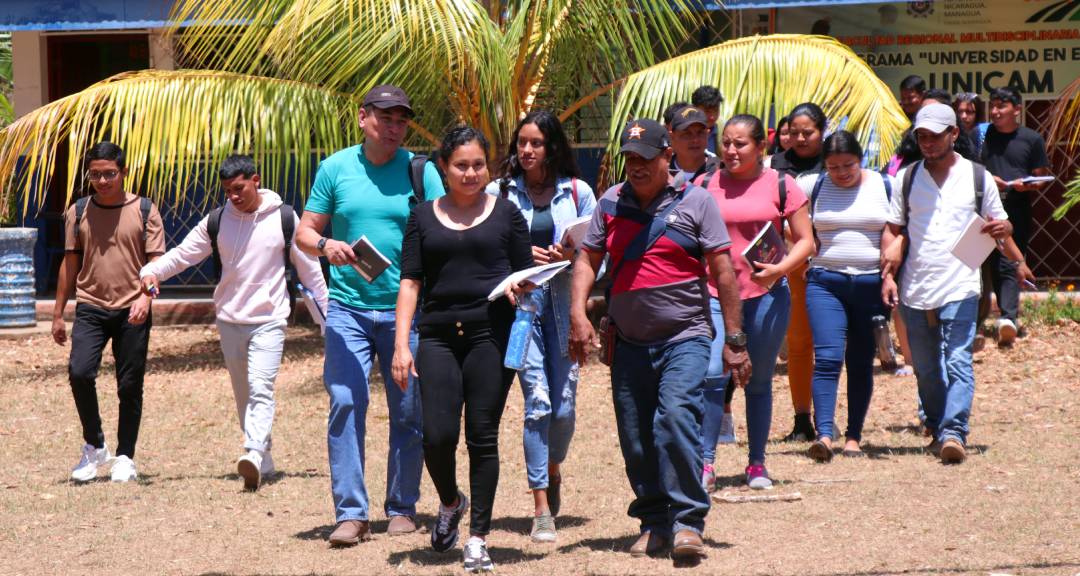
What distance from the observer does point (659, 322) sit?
18.7 feet

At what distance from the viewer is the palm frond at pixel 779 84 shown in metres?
10.2

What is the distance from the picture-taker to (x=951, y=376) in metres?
7.49

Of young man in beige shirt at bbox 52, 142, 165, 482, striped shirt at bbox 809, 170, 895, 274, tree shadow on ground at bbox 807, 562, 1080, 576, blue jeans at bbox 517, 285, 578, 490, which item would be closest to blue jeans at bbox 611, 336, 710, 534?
blue jeans at bbox 517, 285, 578, 490

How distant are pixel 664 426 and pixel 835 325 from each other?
86.9 inches

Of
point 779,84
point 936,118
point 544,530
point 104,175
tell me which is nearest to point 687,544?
point 544,530

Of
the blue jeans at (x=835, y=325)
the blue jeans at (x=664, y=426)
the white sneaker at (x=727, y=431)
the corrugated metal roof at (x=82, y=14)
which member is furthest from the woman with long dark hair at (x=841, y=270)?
the corrugated metal roof at (x=82, y=14)

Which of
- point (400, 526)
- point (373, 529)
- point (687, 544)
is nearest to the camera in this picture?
point (687, 544)

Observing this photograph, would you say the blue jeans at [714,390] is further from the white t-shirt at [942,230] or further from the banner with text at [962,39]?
the banner with text at [962,39]

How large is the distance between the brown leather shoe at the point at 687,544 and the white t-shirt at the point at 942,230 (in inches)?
97.0

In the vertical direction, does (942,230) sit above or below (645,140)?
below

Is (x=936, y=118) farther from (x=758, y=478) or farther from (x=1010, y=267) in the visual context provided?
(x=1010, y=267)

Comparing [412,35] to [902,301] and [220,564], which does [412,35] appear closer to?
[902,301]

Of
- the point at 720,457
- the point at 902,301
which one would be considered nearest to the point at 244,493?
the point at 720,457

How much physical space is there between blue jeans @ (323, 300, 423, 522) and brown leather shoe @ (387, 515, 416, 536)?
0.65ft
